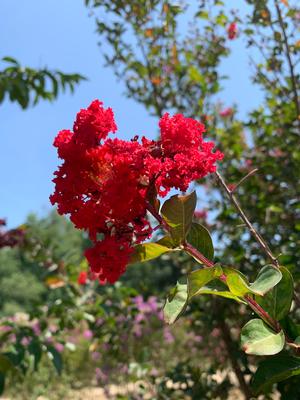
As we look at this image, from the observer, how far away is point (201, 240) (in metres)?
1.10

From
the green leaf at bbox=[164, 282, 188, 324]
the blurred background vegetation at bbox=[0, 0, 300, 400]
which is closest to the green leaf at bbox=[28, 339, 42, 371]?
the blurred background vegetation at bbox=[0, 0, 300, 400]

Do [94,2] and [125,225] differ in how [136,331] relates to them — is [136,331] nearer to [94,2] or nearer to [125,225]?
[94,2]

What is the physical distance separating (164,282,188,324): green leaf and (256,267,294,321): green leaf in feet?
0.61

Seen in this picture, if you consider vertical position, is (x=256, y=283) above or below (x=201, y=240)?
below

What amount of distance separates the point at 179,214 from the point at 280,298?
0.29 m

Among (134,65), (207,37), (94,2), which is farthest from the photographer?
(207,37)

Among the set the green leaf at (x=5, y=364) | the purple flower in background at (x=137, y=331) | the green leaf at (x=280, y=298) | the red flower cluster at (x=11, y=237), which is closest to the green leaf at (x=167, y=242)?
the green leaf at (x=280, y=298)

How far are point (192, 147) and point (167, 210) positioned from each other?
0.18 metres

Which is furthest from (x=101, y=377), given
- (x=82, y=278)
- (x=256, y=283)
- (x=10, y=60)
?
(x=256, y=283)

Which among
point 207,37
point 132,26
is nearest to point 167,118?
point 132,26

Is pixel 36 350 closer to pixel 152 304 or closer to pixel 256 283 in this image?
pixel 256 283

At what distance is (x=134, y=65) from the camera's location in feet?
11.2

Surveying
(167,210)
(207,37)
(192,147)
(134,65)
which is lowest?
(167,210)

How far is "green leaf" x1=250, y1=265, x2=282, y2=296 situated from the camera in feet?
3.01
